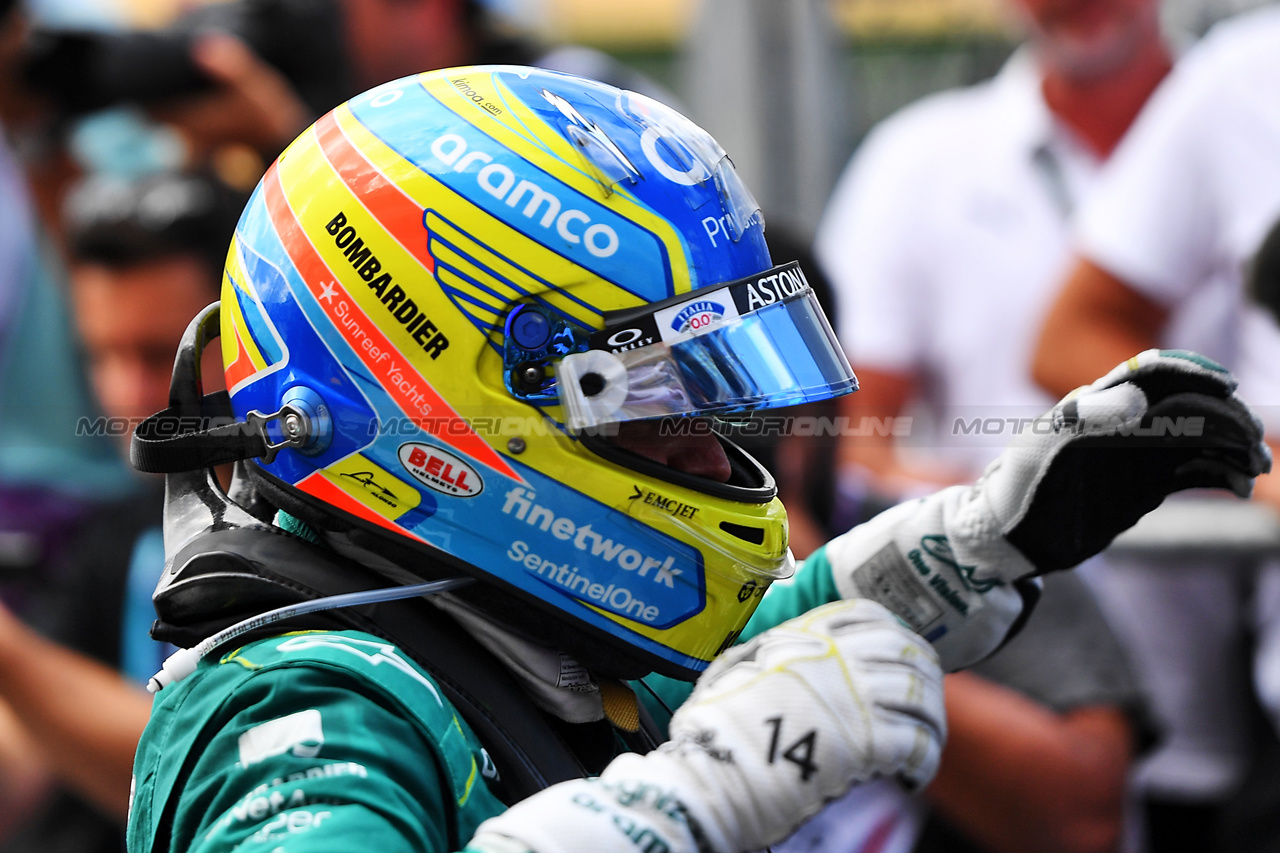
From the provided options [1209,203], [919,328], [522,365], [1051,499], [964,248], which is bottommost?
[919,328]

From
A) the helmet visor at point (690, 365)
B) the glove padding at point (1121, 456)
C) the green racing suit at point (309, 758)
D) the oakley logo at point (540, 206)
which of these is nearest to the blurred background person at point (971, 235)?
the glove padding at point (1121, 456)

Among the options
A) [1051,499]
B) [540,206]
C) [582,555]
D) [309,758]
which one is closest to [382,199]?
[540,206]

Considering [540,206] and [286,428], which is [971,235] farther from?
[286,428]

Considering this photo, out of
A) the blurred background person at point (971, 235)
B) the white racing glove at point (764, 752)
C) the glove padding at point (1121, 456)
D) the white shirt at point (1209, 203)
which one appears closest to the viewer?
the white racing glove at point (764, 752)

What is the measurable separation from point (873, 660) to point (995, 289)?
8.02 ft

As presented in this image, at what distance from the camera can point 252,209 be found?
163cm

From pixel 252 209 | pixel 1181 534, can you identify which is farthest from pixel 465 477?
pixel 1181 534

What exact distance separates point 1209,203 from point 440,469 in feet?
7.07

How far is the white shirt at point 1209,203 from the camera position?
2.89 m

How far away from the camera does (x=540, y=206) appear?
149 cm

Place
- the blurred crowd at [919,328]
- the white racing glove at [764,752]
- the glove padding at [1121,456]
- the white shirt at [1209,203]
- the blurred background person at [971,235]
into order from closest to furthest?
1. the white racing glove at [764,752]
2. the glove padding at [1121,456]
3. the blurred crowd at [919,328]
4. the white shirt at [1209,203]
5. the blurred background person at [971,235]

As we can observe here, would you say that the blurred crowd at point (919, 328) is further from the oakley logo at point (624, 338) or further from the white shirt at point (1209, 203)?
the oakley logo at point (624, 338)

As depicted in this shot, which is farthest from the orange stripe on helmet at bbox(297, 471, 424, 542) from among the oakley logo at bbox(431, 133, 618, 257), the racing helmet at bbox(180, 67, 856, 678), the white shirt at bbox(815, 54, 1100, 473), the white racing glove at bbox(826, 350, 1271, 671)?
the white shirt at bbox(815, 54, 1100, 473)

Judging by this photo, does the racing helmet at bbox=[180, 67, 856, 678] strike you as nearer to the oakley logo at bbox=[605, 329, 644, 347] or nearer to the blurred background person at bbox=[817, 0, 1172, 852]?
the oakley logo at bbox=[605, 329, 644, 347]
